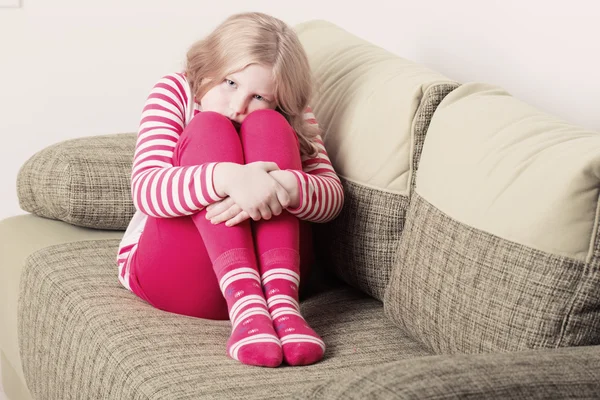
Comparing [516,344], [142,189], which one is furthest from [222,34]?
[516,344]

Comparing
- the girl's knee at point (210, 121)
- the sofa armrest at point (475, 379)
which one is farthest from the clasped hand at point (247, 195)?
the sofa armrest at point (475, 379)

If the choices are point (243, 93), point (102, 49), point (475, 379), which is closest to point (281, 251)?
point (243, 93)

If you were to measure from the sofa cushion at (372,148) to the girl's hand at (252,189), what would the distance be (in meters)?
0.21

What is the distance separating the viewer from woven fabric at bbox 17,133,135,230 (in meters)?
1.90

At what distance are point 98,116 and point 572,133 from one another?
1912 millimetres

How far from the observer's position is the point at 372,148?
1.62 m

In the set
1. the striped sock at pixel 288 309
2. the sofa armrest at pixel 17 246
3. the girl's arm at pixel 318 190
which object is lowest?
the sofa armrest at pixel 17 246

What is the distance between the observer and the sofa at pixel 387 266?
1.15 m

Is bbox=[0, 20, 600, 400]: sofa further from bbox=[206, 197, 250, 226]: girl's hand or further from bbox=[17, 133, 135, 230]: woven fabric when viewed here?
bbox=[206, 197, 250, 226]: girl's hand

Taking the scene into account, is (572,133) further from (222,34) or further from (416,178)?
(222,34)

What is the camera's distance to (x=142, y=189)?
5.00ft

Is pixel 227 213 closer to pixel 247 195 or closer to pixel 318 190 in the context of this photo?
pixel 247 195

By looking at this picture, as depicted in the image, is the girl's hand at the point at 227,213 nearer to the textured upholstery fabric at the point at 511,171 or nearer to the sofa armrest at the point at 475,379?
the textured upholstery fabric at the point at 511,171

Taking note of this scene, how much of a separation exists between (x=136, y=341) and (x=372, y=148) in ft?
1.85
